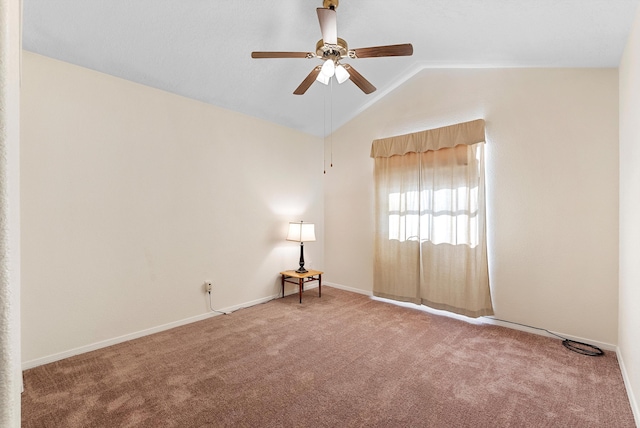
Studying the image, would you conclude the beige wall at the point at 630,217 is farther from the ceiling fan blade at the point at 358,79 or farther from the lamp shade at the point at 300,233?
the lamp shade at the point at 300,233

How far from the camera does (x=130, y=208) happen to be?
2850 mm

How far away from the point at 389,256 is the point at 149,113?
3264 millimetres

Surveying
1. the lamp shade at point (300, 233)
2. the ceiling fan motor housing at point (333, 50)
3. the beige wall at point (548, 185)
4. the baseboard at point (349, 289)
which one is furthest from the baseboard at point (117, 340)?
the beige wall at point (548, 185)

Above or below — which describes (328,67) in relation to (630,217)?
above

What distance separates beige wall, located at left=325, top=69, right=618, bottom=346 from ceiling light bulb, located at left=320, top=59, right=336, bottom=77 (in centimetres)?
194

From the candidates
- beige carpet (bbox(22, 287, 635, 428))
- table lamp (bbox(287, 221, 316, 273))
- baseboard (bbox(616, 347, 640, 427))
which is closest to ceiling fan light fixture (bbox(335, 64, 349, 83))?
table lamp (bbox(287, 221, 316, 273))

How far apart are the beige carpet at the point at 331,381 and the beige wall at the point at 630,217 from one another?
203 mm

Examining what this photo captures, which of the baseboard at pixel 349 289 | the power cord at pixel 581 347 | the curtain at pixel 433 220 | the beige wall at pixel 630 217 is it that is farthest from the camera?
the baseboard at pixel 349 289

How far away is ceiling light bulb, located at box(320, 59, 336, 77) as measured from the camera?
2.19 m

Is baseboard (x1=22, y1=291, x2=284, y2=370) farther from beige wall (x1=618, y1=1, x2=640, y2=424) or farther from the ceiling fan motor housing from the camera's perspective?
beige wall (x1=618, y1=1, x2=640, y2=424)

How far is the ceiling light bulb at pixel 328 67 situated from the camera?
2187 mm

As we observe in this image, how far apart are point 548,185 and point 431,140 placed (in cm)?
128

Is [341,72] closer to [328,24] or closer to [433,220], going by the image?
[328,24]

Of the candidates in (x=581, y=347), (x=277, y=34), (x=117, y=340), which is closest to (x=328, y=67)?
(x=277, y=34)
